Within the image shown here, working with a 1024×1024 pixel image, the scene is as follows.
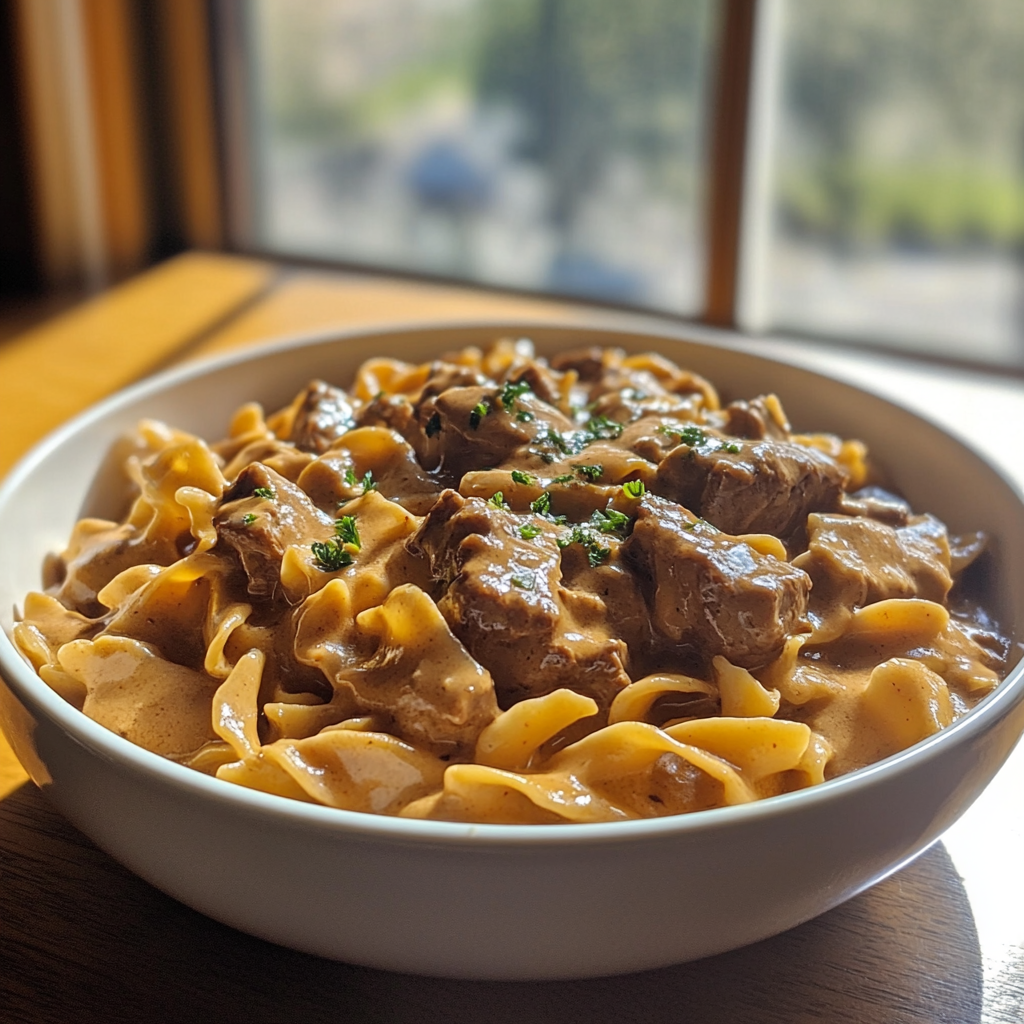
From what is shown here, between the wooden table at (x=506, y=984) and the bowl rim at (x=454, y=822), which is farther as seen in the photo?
the wooden table at (x=506, y=984)

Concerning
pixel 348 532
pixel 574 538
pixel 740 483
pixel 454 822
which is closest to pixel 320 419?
pixel 348 532

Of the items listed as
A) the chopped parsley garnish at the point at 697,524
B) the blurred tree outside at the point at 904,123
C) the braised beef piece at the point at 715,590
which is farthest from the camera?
the blurred tree outside at the point at 904,123

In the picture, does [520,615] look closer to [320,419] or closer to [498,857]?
[498,857]

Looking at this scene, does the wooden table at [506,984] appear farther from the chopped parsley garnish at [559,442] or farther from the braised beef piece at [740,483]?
the chopped parsley garnish at [559,442]

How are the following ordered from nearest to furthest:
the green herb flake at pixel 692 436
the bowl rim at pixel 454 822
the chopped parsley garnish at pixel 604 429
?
the bowl rim at pixel 454 822
the green herb flake at pixel 692 436
the chopped parsley garnish at pixel 604 429

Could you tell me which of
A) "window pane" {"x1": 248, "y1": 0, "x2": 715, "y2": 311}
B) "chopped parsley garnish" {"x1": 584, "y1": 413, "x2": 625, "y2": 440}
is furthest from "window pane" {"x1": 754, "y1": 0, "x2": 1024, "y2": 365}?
"chopped parsley garnish" {"x1": 584, "y1": 413, "x2": 625, "y2": 440}

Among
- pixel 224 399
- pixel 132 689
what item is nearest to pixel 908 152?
pixel 224 399

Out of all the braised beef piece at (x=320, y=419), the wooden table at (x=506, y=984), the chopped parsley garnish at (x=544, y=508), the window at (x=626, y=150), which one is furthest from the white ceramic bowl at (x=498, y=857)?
the window at (x=626, y=150)
